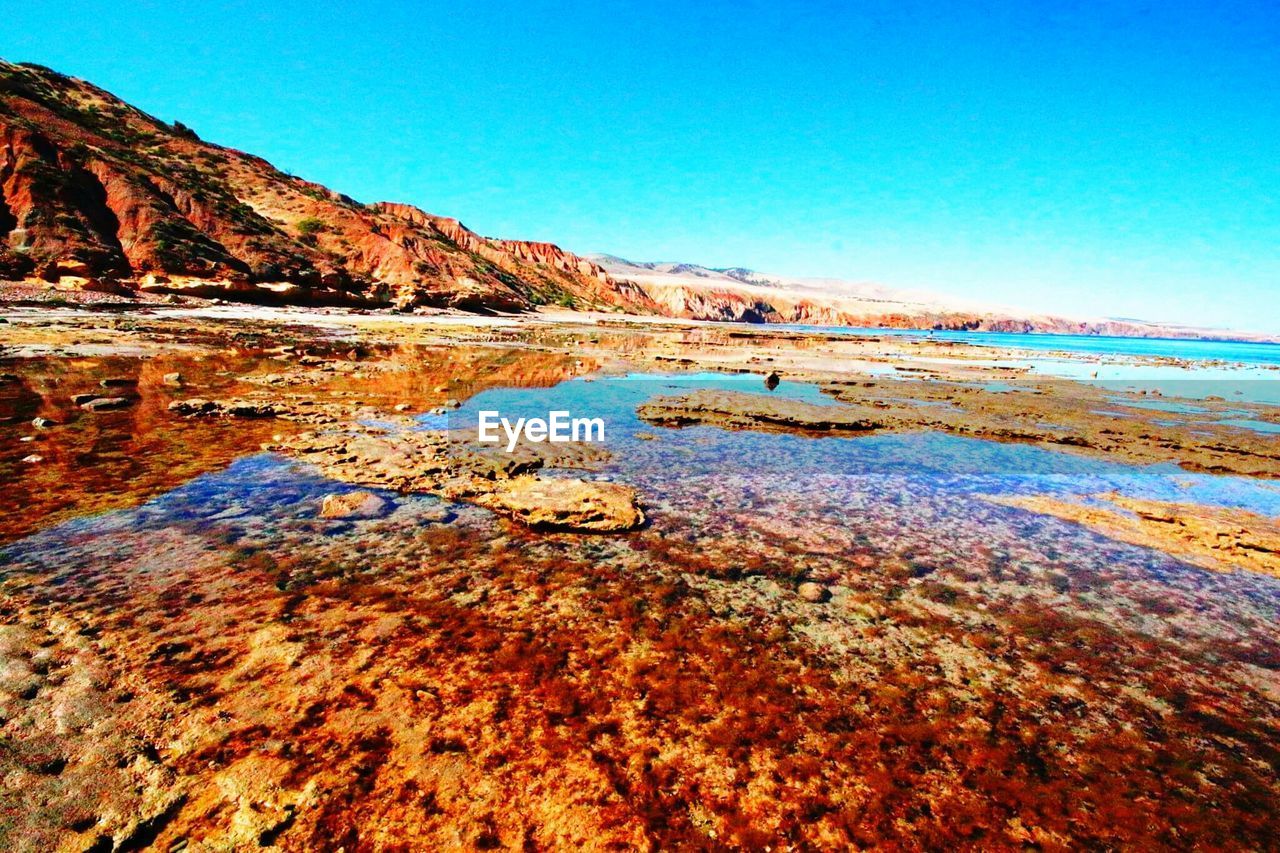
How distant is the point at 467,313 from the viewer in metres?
51.8

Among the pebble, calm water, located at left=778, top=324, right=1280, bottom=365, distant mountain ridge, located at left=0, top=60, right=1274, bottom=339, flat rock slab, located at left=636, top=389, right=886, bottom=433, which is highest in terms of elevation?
distant mountain ridge, located at left=0, top=60, right=1274, bottom=339

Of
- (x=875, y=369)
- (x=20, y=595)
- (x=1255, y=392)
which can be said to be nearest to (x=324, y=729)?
(x=20, y=595)

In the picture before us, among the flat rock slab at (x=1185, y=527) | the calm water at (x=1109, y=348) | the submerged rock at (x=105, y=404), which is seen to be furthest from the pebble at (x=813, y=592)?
the calm water at (x=1109, y=348)

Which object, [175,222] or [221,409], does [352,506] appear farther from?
[175,222]

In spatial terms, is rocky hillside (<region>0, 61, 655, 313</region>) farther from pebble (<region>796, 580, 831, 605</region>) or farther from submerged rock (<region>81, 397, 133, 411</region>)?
pebble (<region>796, 580, 831, 605</region>)

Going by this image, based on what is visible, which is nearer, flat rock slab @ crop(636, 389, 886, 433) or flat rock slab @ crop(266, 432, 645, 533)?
flat rock slab @ crop(266, 432, 645, 533)

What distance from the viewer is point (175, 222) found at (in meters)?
37.8

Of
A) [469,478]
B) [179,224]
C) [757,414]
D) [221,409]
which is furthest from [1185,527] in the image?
[179,224]

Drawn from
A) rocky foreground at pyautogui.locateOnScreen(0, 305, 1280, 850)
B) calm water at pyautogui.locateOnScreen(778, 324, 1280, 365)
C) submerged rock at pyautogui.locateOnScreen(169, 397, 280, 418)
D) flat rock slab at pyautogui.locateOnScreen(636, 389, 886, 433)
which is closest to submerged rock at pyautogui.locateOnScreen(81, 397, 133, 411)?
submerged rock at pyautogui.locateOnScreen(169, 397, 280, 418)

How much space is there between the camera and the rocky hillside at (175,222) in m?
32.1

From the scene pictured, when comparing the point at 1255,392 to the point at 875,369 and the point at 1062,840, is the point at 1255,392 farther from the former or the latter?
the point at 1062,840

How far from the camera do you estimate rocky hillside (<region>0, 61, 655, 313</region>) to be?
32062 mm

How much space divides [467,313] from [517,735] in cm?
5357

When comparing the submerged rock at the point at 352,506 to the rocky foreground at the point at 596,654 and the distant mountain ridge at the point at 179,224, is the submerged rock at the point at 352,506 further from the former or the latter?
the distant mountain ridge at the point at 179,224
